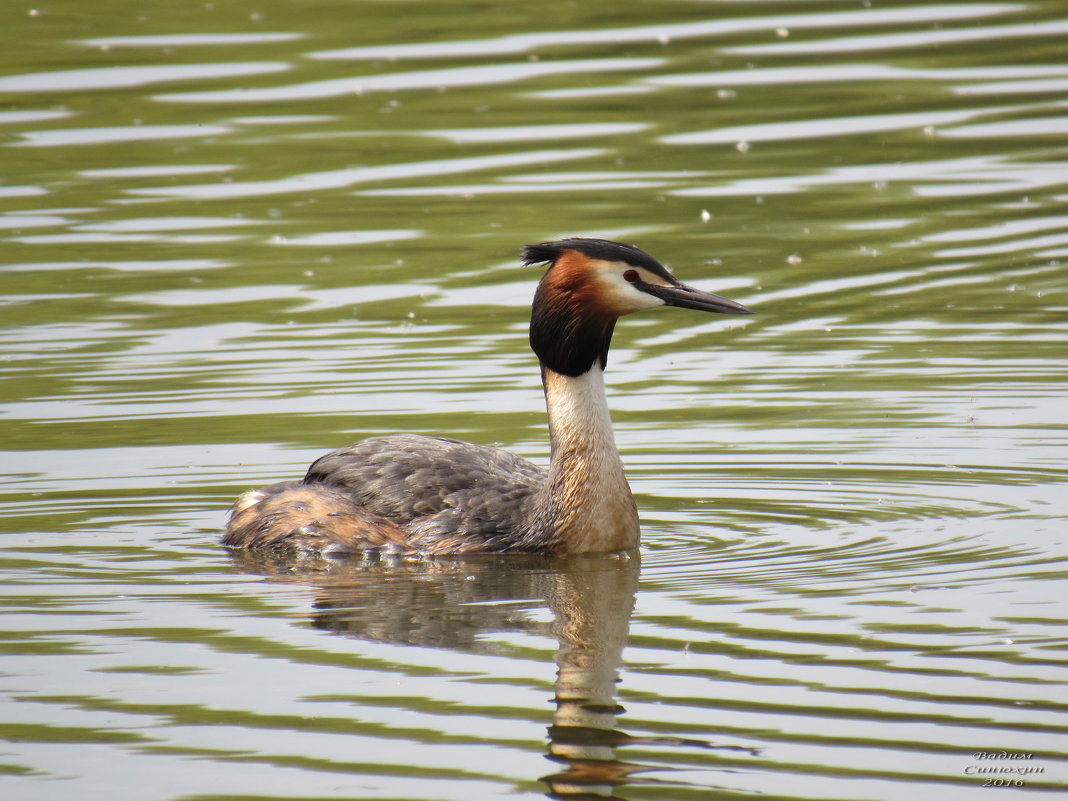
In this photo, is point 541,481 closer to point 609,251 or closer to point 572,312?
point 572,312

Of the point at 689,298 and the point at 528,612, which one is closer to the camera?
the point at 528,612

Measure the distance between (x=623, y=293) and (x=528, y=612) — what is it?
74.9 inches

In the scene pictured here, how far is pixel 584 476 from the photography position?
10.0 m

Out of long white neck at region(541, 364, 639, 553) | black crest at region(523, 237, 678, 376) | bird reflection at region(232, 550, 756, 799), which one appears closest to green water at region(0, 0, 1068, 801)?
bird reflection at region(232, 550, 756, 799)

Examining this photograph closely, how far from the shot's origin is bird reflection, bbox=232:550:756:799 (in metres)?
6.75

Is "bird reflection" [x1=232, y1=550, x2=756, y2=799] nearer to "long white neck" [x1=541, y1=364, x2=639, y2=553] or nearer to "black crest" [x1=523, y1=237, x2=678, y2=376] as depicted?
"long white neck" [x1=541, y1=364, x2=639, y2=553]

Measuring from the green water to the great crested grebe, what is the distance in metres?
0.24

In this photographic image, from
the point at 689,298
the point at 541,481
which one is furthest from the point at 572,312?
the point at 541,481

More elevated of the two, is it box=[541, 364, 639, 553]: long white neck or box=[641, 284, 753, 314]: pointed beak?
box=[641, 284, 753, 314]: pointed beak

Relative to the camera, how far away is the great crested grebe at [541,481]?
988 cm

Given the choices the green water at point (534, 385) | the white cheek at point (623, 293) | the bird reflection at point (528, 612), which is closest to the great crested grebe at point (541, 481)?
the white cheek at point (623, 293)

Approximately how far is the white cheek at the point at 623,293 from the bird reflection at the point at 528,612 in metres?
1.28

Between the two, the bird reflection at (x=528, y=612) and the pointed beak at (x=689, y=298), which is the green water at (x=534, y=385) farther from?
the pointed beak at (x=689, y=298)

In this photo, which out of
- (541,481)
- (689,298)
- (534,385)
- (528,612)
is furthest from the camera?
(534,385)
